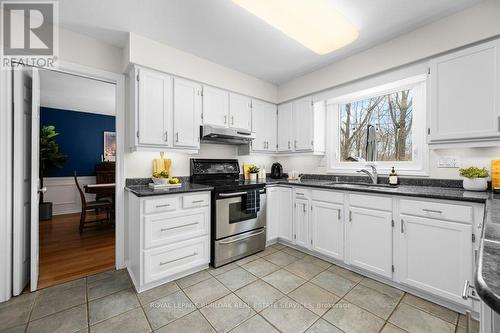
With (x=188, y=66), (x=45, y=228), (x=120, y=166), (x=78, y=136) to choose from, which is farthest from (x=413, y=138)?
(x=78, y=136)

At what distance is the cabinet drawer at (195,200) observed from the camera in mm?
2250

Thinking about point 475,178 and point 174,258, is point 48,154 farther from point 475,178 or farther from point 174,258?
point 475,178

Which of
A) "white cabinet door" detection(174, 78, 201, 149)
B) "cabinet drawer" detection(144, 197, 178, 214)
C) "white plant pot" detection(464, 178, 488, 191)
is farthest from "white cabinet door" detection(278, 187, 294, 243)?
"white plant pot" detection(464, 178, 488, 191)

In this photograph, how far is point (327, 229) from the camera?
2.58 metres

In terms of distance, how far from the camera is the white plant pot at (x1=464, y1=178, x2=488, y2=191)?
6.27ft

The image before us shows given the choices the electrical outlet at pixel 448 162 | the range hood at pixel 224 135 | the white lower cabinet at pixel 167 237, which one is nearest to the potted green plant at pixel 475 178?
the electrical outlet at pixel 448 162

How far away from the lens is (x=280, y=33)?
7.52 ft

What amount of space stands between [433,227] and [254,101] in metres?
2.69

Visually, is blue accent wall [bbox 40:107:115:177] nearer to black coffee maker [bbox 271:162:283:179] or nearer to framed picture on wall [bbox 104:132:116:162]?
framed picture on wall [bbox 104:132:116:162]

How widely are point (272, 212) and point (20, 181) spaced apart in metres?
2.70

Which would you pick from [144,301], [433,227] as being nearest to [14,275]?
[144,301]

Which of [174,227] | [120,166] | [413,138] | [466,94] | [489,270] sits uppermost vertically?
[466,94]

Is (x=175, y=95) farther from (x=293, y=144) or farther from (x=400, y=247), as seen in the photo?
(x=400, y=247)

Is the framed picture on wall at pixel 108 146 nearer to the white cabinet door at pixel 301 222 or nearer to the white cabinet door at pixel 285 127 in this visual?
the white cabinet door at pixel 285 127
